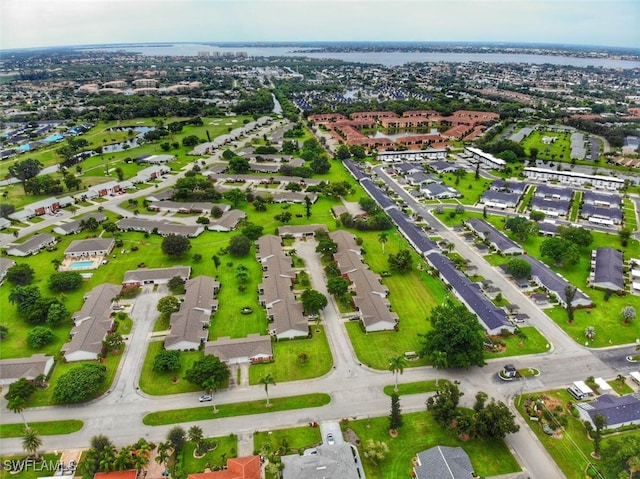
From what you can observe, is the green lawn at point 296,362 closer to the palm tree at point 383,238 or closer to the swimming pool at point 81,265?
the palm tree at point 383,238

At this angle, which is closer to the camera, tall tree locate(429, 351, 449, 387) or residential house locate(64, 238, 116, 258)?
tall tree locate(429, 351, 449, 387)

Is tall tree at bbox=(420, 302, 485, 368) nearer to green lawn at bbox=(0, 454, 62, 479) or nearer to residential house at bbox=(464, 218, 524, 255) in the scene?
residential house at bbox=(464, 218, 524, 255)

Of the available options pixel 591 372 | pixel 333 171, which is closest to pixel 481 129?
pixel 333 171

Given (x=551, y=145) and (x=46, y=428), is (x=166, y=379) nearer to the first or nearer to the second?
(x=46, y=428)

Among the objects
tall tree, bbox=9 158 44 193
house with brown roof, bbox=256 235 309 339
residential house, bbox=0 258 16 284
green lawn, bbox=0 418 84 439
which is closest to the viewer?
green lawn, bbox=0 418 84 439

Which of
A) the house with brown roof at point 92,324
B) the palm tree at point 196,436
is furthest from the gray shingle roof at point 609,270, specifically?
the house with brown roof at point 92,324

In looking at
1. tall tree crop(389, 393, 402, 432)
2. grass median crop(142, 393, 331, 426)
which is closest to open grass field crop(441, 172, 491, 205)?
tall tree crop(389, 393, 402, 432)
